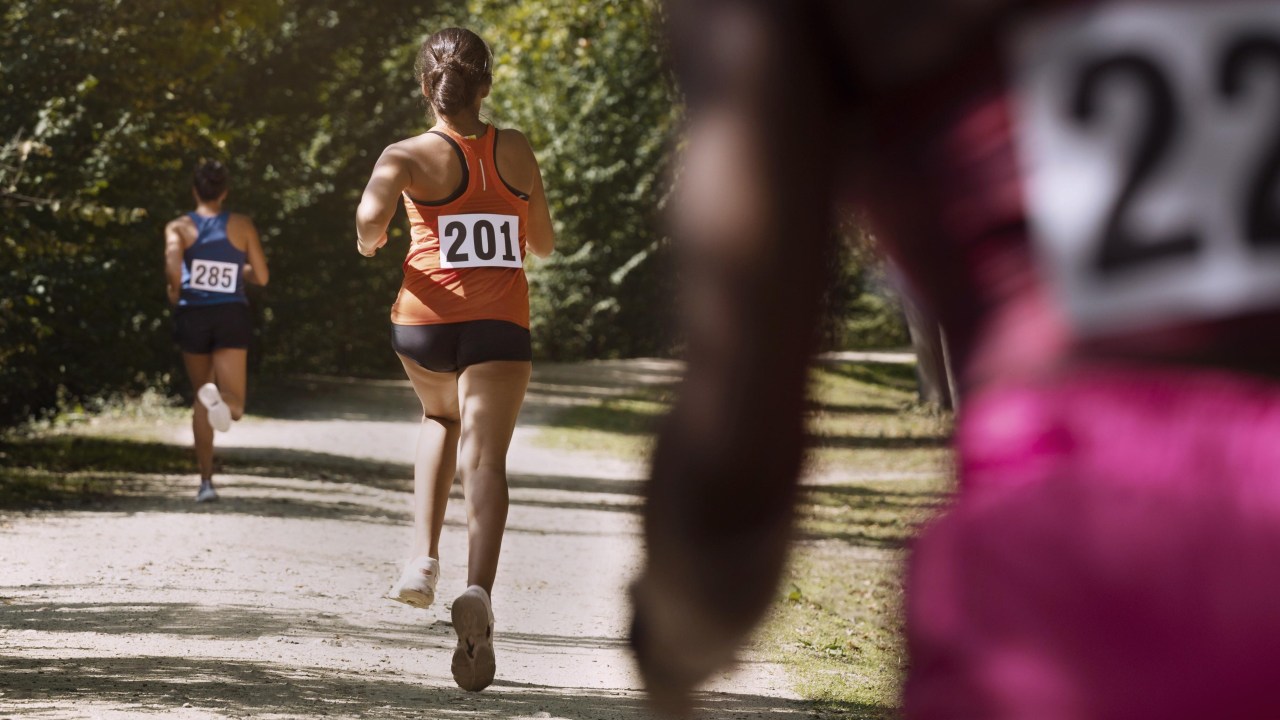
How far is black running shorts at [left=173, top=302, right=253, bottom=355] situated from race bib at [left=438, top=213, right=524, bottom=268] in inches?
209

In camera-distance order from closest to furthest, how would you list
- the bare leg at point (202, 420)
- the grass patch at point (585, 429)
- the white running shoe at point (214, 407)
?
the white running shoe at point (214, 407) < the bare leg at point (202, 420) < the grass patch at point (585, 429)

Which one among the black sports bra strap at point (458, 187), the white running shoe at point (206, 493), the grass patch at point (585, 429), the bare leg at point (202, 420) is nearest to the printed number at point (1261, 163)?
the black sports bra strap at point (458, 187)

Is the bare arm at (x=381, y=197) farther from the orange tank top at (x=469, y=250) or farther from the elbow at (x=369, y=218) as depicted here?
the orange tank top at (x=469, y=250)

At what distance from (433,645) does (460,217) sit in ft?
5.66

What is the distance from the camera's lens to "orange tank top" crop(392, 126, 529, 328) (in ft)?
20.2

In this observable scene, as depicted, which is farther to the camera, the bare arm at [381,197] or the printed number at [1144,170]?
the bare arm at [381,197]

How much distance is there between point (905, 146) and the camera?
125 cm

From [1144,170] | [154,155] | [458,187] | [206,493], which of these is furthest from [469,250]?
[154,155]

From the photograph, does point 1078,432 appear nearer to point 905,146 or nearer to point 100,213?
point 905,146

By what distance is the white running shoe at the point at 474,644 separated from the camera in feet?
17.9

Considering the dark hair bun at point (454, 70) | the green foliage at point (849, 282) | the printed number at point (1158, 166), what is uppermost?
the dark hair bun at point (454, 70)

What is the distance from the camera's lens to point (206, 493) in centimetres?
1146

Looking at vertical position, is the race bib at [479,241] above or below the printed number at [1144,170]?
above

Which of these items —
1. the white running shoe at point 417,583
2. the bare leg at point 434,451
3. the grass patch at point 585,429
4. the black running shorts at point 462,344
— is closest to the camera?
the white running shoe at point 417,583
